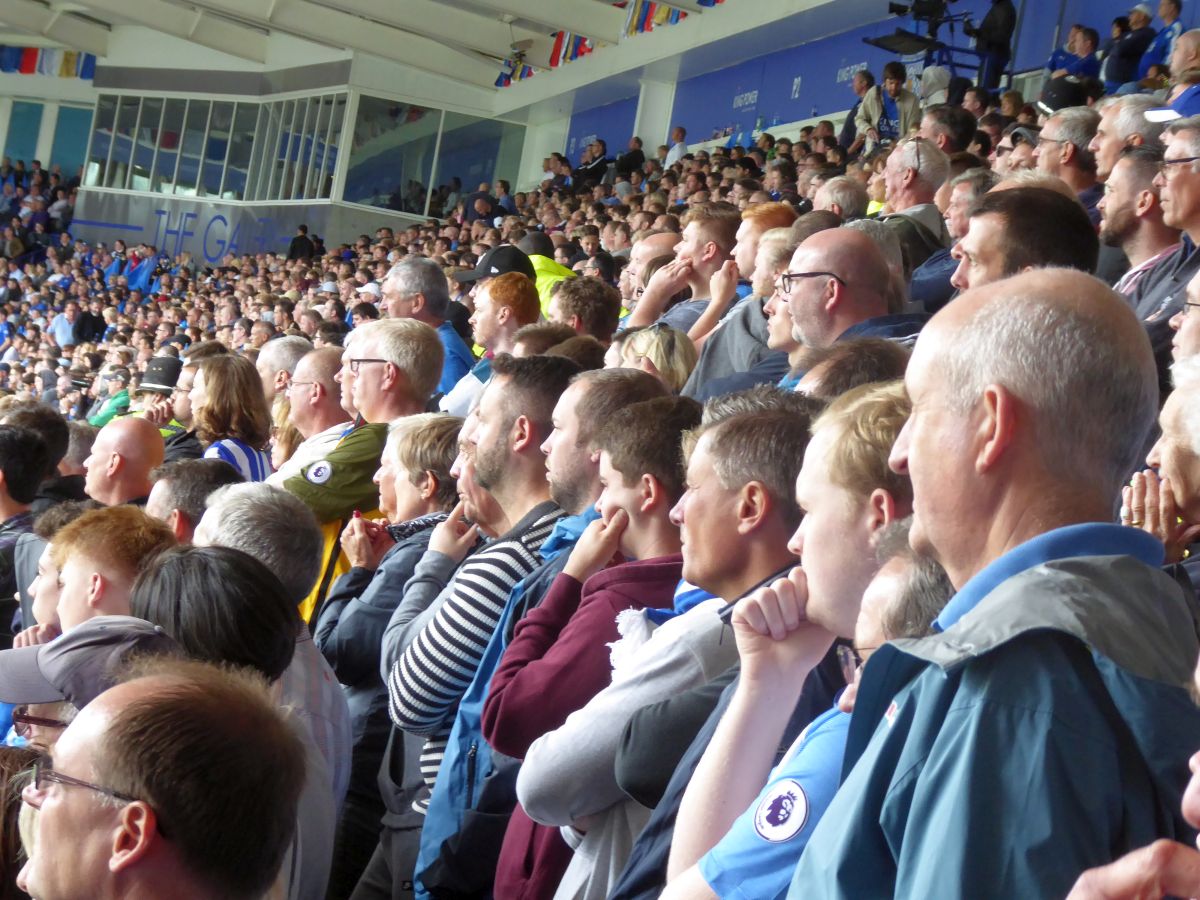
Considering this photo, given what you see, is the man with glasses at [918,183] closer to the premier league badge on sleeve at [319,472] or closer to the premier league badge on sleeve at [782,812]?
the premier league badge on sleeve at [319,472]

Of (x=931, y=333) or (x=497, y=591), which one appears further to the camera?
(x=497, y=591)

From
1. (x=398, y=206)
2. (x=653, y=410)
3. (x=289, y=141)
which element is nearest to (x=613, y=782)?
(x=653, y=410)

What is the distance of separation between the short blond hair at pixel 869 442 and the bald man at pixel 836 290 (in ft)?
6.16

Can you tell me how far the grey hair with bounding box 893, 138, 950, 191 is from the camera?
634 centimetres

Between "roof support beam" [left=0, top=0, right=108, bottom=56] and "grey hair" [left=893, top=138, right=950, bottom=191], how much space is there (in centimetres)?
2385

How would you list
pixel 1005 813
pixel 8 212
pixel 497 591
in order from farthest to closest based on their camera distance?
pixel 8 212, pixel 497 591, pixel 1005 813

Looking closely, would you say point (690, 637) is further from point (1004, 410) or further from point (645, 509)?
point (1004, 410)

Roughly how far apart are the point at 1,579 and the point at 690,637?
3.00 metres

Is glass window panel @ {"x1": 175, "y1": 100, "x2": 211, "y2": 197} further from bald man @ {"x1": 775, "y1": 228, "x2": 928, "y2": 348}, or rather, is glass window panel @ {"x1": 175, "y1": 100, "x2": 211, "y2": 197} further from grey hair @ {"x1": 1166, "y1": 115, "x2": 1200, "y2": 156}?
bald man @ {"x1": 775, "y1": 228, "x2": 928, "y2": 348}

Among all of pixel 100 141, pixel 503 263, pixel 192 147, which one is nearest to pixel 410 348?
pixel 503 263

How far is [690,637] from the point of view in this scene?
2217 mm

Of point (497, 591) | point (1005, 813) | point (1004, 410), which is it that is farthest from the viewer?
point (497, 591)

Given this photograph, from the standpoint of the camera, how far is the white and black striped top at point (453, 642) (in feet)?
9.41

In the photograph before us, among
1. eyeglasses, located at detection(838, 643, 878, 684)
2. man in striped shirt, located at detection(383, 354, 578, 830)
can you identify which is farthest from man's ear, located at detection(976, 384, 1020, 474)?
man in striped shirt, located at detection(383, 354, 578, 830)
